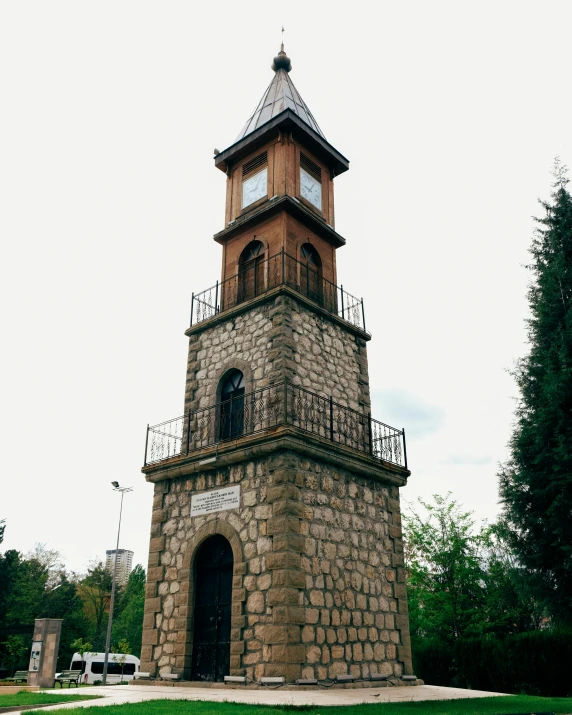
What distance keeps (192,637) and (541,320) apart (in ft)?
39.3

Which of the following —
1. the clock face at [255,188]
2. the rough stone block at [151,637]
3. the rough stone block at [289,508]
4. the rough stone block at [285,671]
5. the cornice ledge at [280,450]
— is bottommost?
the rough stone block at [285,671]

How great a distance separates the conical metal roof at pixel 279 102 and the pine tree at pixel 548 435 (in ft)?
25.1

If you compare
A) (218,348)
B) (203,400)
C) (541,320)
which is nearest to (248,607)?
(203,400)

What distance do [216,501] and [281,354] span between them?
3.48m

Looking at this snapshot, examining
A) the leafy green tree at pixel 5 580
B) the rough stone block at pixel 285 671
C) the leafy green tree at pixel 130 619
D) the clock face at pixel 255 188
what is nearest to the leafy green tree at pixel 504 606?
the rough stone block at pixel 285 671

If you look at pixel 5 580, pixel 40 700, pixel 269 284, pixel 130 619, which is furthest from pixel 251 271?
pixel 130 619

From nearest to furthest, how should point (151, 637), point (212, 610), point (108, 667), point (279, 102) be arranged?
point (212, 610) → point (151, 637) → point (279, 102) → point (108, 667)

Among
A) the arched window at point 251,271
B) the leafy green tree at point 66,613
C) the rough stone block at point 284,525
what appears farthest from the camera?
the leafy green tree at point 66,613

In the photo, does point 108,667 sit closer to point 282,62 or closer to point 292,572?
point 292,572

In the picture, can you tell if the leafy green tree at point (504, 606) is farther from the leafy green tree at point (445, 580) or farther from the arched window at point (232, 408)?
the arched window at point (232, 408)

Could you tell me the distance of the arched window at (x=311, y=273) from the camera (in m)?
15.7

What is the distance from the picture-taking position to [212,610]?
12297 millimetres

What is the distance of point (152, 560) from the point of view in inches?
538

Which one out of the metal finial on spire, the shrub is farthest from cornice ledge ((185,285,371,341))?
the metal finial on spire
